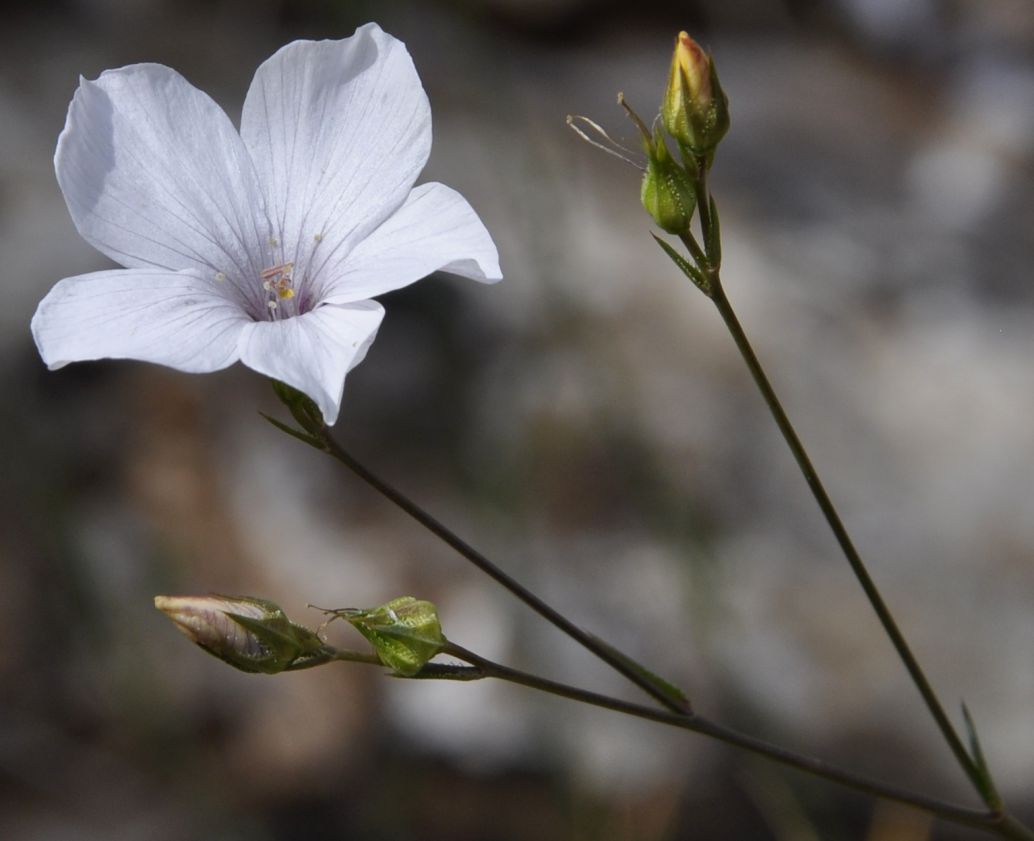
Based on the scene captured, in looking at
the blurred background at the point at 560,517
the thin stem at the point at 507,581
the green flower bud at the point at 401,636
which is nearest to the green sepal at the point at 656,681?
the thin stem at the point at 507,581

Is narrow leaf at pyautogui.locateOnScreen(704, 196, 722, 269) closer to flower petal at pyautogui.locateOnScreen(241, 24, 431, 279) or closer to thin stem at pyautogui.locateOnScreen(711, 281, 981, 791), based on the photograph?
thin stem at pyautogui.locateOnScreen(711, 281, 981, 791)

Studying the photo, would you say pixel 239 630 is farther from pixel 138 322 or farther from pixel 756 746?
pixel 756 746

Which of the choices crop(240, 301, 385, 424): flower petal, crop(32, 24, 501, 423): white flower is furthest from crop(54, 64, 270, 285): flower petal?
crop(240, 301, 385, 424): flower petal

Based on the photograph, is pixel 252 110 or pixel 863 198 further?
pixel 863 198

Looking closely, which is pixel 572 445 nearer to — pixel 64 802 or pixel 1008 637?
pixel 1008 637

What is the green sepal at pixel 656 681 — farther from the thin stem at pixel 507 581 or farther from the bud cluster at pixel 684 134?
the bud cluster at pixel 684 134

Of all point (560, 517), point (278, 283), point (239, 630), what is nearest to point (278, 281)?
point (278, 283)

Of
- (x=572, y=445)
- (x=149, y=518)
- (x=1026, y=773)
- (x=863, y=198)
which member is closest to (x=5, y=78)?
(x=149, y=518)
